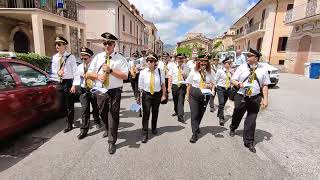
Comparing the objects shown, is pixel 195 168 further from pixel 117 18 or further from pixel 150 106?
pixel 117 18

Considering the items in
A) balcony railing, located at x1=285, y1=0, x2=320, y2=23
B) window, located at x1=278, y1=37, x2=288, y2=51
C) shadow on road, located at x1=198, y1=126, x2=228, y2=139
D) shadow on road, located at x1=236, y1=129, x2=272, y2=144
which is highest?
balcony railing, located at x1=285, y1=0, x2=320, y2=23

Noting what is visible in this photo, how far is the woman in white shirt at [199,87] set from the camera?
455cm

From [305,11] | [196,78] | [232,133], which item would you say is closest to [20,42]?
[196,78]

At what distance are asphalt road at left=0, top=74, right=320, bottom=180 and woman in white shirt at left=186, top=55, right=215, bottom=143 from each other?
52 cm

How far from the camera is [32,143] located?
438cm

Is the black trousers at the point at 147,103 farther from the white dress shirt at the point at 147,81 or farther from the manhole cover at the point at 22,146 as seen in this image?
the manhole cover at the point at 22,146

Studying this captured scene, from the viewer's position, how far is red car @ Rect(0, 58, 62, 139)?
377cm

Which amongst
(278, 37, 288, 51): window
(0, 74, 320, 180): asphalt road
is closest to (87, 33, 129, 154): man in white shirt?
(0, 74, 320, 180): asphalt road

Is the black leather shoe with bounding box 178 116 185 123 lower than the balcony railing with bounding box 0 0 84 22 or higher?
lower

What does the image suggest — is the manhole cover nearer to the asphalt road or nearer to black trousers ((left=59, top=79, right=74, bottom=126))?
the asphalt road

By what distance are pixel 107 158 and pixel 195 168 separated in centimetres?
145

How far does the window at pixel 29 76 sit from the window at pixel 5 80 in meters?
0.25

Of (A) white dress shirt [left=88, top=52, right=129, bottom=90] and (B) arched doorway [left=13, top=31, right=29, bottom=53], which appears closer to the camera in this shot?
(A) white dress shirt [left=88, top=52, right=129, bottom=90]

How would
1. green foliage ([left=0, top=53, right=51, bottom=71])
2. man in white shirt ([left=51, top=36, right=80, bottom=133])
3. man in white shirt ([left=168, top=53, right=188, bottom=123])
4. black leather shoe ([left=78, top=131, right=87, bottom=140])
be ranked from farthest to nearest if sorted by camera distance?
green foliage ([left=0, top=53, right=51, bottom=71]) < man in white shirt ([left=168, top=53, right=188, bottom=123]) < man in white shirt ([left=51, top=36, right=80, bottom=133]) < black leather shoe ([left=78, top=131, right=87, bottom=140])
